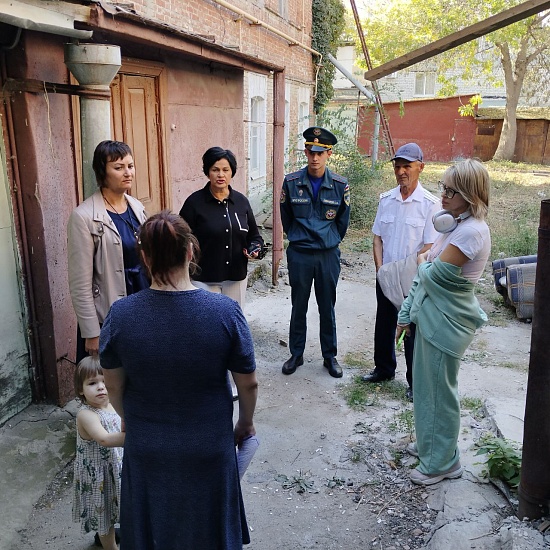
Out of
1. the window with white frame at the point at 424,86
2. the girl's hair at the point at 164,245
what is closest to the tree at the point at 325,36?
the girl's hair at the point at 164,245

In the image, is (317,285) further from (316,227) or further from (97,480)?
(97,480)

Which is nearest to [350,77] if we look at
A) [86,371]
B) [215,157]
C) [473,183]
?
[215,157]

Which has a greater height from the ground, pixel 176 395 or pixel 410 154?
pixel 410 154

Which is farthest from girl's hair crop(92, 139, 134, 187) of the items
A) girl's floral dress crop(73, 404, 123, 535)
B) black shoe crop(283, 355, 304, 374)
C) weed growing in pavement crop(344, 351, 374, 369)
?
weed growing in pavement crop(344, 351, 374, 369)

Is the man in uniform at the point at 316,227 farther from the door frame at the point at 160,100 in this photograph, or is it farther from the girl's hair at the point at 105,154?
the girl's hair at the point at 105,154

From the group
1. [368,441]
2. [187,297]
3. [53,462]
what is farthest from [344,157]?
[187,297]

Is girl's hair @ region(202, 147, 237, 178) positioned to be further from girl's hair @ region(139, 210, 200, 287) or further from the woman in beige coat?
girl's hair @ region(139, 210, 200, 287)

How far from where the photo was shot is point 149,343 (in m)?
A: 1.84

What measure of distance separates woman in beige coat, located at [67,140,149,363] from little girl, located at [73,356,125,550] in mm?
638

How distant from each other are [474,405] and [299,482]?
1657 mm

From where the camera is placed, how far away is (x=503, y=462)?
315 centimetres

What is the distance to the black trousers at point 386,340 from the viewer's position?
175 inches

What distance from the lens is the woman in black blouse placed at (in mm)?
4086

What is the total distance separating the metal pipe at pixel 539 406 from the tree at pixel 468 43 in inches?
872
